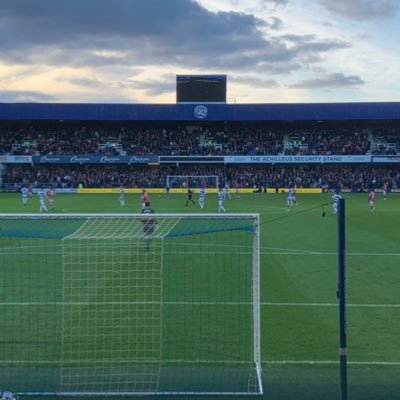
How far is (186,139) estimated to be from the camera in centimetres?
7112

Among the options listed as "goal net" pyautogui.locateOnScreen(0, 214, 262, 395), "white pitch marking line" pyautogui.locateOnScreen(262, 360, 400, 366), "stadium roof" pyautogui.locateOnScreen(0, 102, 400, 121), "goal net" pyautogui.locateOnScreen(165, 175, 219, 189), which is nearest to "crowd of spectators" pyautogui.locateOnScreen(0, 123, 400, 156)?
"goal net" pyautogui.locateOnScreen(165, 175, 219, 189)

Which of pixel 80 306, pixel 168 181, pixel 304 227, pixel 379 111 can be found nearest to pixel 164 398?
pixel 80 306

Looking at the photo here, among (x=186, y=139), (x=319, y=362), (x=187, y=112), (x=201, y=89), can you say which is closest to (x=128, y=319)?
(x=319, y=362)

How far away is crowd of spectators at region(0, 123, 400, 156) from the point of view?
227 ft

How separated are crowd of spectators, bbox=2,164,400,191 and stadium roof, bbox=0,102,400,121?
20.8 ft

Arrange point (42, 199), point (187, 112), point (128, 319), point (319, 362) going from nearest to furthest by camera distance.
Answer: point (319, 362), point (128, 319), point (42, 199), point (187, 112)

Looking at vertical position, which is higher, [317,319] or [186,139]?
[186,139]

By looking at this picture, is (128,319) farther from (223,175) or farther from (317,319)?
(223,175)

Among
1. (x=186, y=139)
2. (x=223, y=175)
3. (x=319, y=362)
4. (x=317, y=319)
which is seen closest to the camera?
(x=319, y=362)

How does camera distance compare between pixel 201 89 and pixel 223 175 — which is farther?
pixel 223 175

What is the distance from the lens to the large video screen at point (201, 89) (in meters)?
67.1

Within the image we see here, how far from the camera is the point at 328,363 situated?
A: 8633mm

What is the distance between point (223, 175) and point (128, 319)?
190 ft

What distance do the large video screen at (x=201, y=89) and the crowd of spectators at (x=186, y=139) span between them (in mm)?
5865
